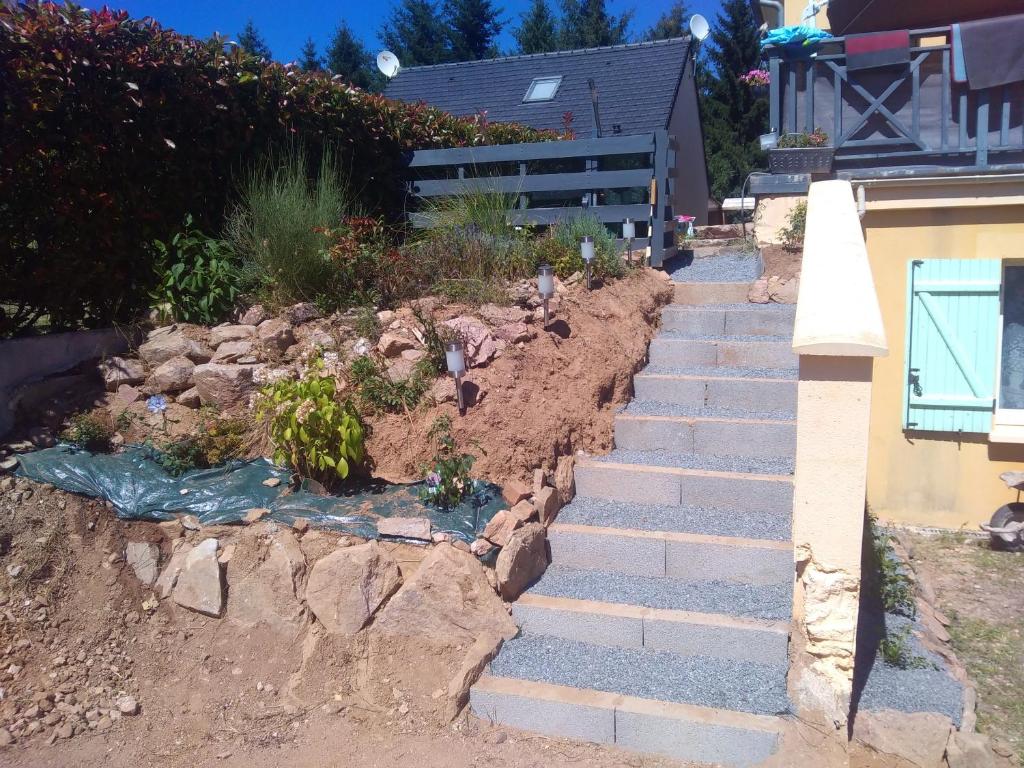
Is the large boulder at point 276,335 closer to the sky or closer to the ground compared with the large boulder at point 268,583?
closer to the sky

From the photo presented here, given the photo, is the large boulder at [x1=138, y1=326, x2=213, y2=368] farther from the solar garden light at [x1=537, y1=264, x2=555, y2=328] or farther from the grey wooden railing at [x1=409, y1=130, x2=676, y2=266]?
the grey wooden railing at [x1=409, y1=130, x2=676, y2=266]

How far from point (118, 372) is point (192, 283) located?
757 millimetres

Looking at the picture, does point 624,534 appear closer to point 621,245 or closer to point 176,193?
point 621,245

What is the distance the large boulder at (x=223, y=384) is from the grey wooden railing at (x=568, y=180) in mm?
2469

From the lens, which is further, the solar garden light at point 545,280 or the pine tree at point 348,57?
the pine tree at point 348,57

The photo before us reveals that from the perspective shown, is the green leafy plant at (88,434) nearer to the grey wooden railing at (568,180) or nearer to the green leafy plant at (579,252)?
the grey wooden railing at (568,180)

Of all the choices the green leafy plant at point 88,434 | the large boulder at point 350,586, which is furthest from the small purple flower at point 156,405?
the large boulder at point 350,586

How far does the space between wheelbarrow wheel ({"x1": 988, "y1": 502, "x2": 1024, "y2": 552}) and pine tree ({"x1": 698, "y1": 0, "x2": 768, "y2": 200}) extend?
18199mm

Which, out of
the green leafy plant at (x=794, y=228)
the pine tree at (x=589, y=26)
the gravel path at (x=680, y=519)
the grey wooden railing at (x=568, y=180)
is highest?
the pine tree at (x=589, y=26)

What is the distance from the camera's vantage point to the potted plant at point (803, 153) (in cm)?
672

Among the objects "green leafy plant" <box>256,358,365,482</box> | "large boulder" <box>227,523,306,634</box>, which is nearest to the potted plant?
"green leafy plant" <box>256,358,365,482</box>

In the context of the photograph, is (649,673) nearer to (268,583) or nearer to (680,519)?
(680,519)

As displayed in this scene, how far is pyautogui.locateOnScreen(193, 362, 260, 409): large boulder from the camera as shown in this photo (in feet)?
15.5

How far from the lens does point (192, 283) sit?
5.14m
